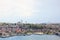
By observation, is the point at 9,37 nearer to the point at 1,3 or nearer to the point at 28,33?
the point at 28,33

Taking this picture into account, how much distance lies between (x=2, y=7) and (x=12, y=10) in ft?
0.51

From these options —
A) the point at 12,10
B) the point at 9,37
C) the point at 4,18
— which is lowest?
the point at 9,37

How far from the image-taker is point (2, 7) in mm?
1796

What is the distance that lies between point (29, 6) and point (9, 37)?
21.9 inches

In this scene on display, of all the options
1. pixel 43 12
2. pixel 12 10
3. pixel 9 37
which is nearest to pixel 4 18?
pixel 12 10

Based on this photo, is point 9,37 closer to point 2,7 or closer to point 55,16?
point 2,7

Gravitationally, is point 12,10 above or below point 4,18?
above

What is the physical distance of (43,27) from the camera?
6.04ft

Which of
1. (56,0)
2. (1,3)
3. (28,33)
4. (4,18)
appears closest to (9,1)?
(1,3)

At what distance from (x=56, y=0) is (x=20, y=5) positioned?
57 centimetres

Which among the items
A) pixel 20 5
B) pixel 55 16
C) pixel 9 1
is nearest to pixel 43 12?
pixel 55 16

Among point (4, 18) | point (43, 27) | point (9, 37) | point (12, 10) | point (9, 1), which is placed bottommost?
point (9, 37)

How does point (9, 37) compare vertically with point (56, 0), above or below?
below

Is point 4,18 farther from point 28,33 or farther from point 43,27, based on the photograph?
point 43,27
